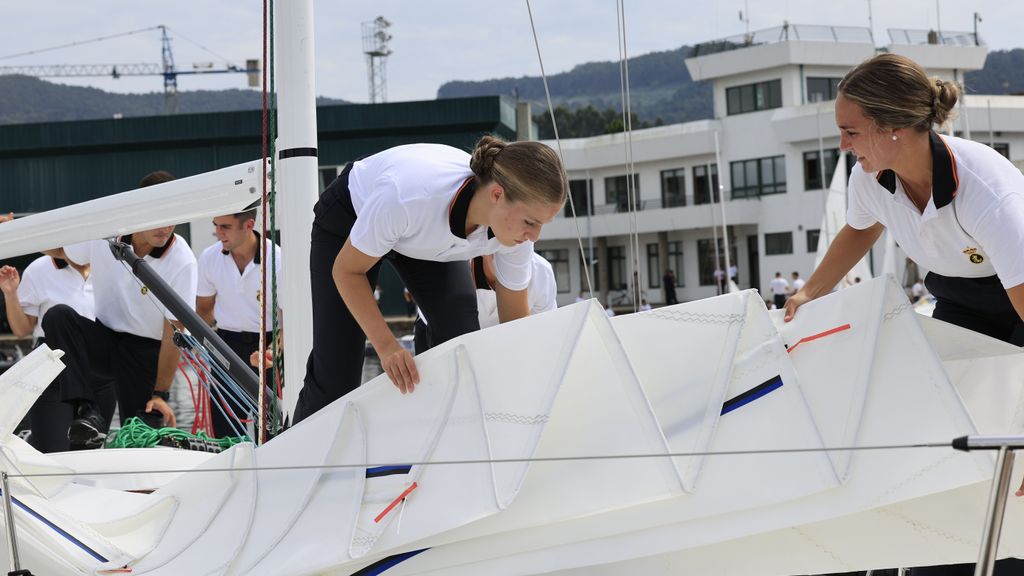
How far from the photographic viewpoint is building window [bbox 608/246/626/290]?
144ft

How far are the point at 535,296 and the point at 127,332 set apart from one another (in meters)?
2.13

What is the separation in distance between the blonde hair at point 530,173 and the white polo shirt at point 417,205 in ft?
0.57

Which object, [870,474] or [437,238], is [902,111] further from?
[437,238]

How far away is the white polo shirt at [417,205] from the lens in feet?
9.81

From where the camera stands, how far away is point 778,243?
40219mm

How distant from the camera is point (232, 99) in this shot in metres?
175

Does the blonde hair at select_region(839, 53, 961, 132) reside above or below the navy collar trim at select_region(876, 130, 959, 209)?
above

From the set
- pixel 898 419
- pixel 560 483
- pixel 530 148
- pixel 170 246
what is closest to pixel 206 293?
pixel 170 246

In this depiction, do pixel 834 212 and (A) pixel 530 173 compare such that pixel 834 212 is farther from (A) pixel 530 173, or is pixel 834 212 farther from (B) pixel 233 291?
(A) pixel 530 173

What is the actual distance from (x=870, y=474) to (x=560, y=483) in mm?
685

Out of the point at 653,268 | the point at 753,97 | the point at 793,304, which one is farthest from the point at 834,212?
the point at 793,304

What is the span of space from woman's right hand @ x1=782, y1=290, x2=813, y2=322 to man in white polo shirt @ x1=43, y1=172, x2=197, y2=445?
119 inches

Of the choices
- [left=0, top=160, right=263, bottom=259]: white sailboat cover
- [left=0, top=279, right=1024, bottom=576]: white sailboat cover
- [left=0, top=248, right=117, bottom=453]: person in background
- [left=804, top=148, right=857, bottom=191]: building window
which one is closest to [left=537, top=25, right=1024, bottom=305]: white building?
[left=804, top=148, right=857, bottom=191]: building window

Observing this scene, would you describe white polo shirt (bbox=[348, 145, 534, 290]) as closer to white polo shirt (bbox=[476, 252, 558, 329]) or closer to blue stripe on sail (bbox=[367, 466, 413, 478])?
blue stripe on sail (bbox=[367, 466, 413, 478])
